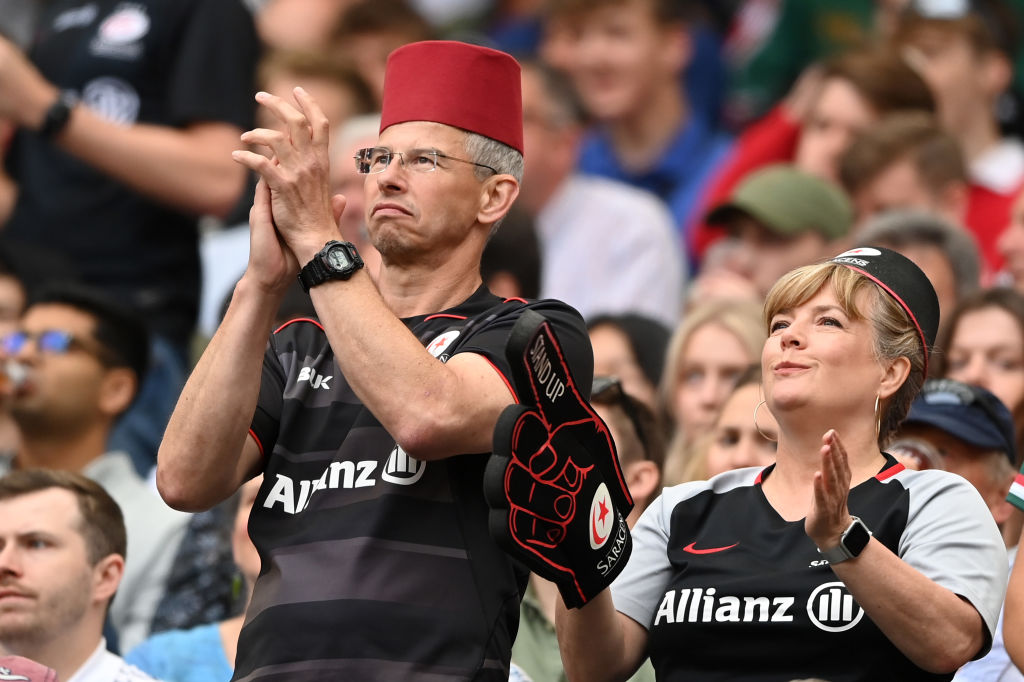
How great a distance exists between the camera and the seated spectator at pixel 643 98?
8.70m

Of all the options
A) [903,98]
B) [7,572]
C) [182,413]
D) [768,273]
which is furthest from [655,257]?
[182,413]

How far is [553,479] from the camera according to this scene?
134 inches

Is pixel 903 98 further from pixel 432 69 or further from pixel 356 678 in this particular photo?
pixel 356 678

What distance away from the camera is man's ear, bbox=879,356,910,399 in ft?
12.3

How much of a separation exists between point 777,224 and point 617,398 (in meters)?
2.11

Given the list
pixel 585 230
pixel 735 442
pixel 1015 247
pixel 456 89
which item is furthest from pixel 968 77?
pixel 456 89

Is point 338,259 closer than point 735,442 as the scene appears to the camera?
Yes

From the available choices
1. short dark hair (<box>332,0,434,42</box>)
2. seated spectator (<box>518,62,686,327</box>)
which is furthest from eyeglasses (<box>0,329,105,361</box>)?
short dark hair (<box>332,0,434,42</box>)

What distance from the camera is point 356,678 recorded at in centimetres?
341

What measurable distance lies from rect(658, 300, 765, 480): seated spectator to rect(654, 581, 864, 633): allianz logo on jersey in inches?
81.5

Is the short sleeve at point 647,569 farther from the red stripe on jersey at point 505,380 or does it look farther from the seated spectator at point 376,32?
the seated spectator at point 376,32

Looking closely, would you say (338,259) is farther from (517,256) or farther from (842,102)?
(842,102)

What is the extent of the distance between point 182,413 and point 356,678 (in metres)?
0.68

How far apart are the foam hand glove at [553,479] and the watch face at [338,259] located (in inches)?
16.0
